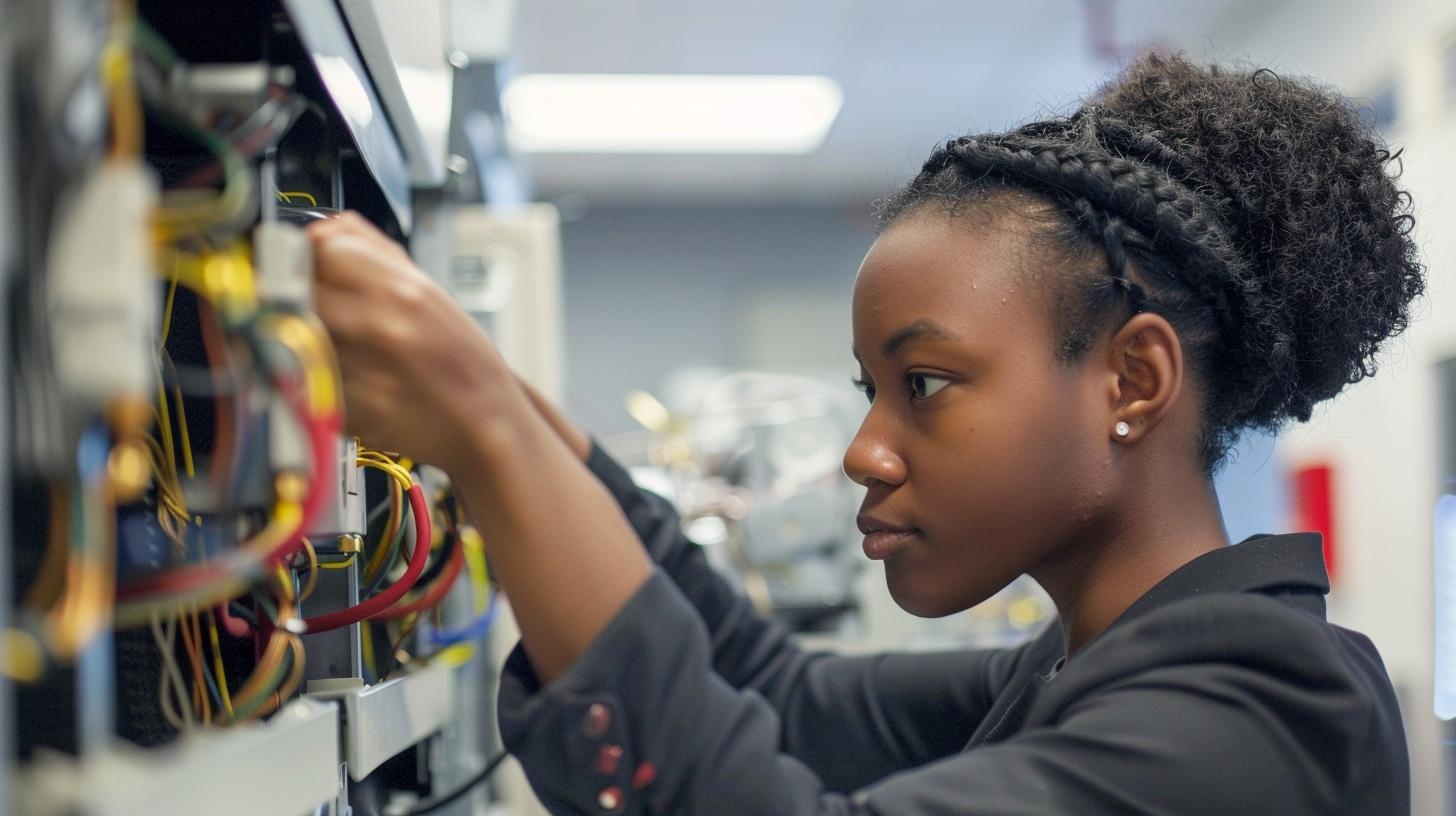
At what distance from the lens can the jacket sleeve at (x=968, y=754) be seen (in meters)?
0.53

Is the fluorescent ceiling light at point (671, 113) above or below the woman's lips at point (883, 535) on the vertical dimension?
above

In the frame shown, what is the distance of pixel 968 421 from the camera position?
2.42ft

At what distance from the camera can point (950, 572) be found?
0.78 meters

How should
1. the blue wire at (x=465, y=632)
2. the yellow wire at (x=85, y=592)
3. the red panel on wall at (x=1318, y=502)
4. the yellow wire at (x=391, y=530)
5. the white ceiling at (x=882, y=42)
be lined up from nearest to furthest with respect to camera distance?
the yellow wire at (x=85, y=592)
the yellow wire at (x=391, y=530)
the blue wire at (x=465, y=632)
the red panel on wall at (x=1318, y=502)
the white ceiling at (x=882, y=42)

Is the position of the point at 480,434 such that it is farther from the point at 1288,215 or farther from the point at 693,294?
the point at 693,294

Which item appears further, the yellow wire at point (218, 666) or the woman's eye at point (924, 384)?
the woman's eye at point (924, 384)

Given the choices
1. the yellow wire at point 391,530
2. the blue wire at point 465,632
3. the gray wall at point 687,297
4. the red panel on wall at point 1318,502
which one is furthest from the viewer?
the gray wall at point 687,297

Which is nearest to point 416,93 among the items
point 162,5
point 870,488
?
point 162,5

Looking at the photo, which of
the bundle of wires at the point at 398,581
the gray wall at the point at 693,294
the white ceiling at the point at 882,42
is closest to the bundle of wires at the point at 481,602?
the bundle of wires at the point at 398,581

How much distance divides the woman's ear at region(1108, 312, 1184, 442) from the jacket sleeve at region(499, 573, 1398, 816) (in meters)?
0.15

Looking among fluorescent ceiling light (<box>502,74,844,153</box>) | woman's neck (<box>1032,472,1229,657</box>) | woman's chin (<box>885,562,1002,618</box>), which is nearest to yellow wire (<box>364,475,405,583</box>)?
woman's chin (<box>885,562,1002,618</box>)

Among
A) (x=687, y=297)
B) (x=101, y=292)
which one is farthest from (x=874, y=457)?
(x=687, y=297)

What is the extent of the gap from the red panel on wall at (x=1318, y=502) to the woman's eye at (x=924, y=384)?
259 centimetres

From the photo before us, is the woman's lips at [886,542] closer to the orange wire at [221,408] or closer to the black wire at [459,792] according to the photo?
the black wire at [459,792]
